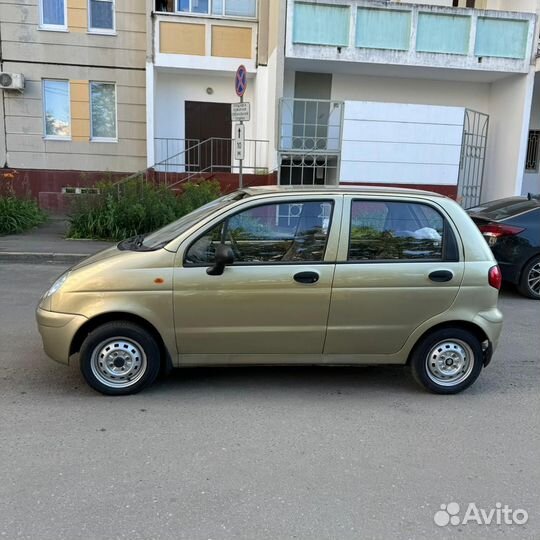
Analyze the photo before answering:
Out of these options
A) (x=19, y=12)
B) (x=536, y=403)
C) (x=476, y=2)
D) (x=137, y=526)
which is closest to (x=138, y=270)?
(x=137, y=526)

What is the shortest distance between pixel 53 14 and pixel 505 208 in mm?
12968

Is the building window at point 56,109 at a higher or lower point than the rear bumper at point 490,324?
higher

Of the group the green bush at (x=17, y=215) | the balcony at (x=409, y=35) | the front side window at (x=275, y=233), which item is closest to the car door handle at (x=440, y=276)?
the front side window at (x=275, y=233)

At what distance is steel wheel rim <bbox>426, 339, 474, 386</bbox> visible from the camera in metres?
4.20

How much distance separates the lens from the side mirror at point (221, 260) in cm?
381

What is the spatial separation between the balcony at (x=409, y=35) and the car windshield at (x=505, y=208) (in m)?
6.48

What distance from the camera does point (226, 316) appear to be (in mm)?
3947

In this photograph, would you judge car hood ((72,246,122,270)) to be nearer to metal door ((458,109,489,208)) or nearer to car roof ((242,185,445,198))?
car roof ((242,185,445,198))

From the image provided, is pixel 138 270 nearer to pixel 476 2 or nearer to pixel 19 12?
pixel 19 12

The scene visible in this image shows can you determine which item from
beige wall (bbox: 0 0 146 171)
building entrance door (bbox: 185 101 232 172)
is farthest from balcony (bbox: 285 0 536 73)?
beige wall (bbox: 0 0 146 171)

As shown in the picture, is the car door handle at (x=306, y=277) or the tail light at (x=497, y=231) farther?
the tail light at (x=497, y=231)

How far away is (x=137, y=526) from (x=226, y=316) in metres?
1.65

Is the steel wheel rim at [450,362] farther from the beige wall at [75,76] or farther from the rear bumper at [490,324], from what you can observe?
the beige wall at [75,76]

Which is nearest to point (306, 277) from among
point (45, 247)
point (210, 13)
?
point (45, 247)
